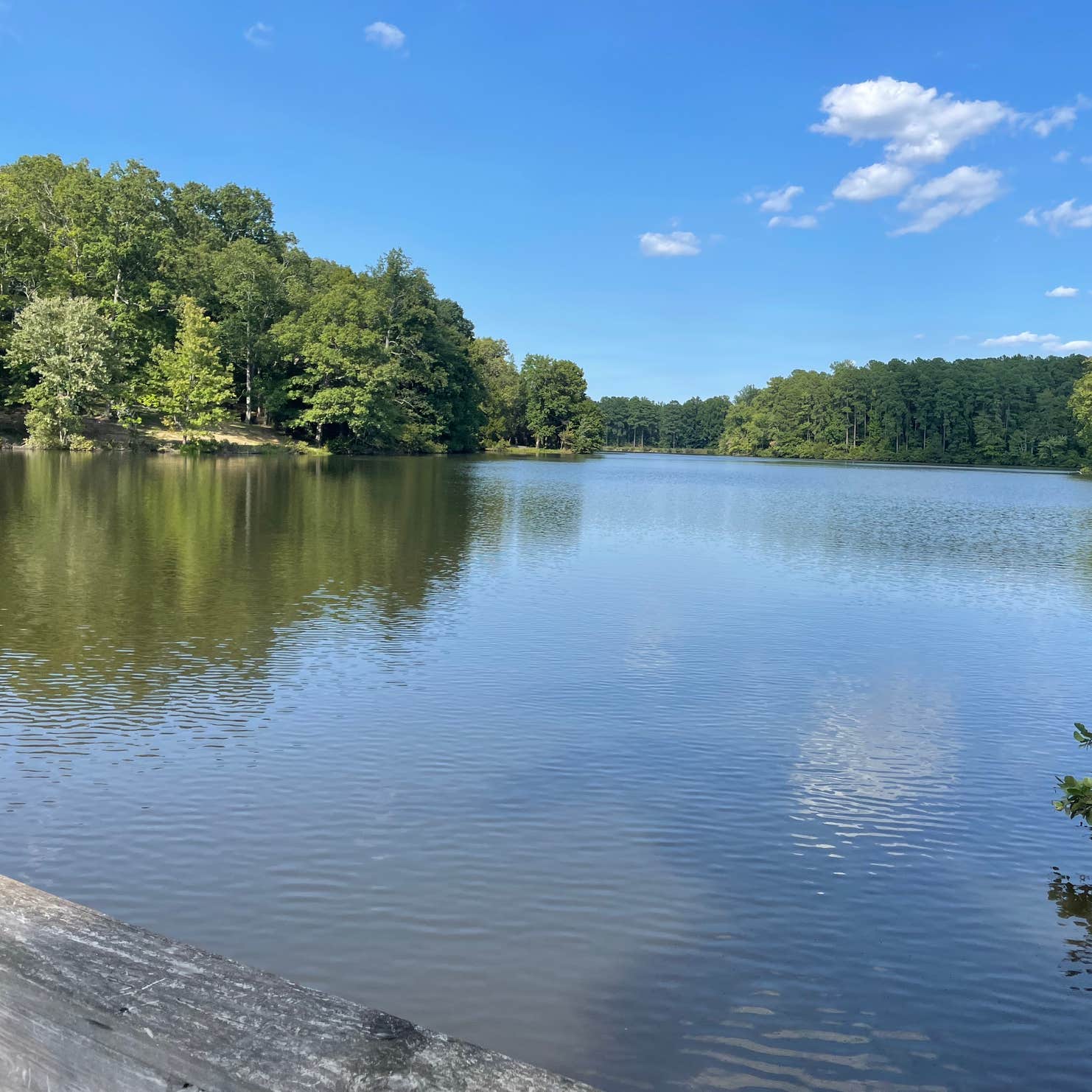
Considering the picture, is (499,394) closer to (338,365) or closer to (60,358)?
(338,365)

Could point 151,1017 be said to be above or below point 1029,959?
above

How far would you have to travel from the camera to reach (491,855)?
7.72m

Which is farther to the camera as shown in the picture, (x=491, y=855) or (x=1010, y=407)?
(x=1010, y=407)

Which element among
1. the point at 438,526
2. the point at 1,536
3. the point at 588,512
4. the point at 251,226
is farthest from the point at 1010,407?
the point at 1,536

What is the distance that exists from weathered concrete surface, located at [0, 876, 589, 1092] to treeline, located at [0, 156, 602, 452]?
6443 centimetres

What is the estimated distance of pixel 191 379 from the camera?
70.4m

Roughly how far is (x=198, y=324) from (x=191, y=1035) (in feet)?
248

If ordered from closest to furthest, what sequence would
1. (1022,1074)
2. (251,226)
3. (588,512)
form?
(1022,1074) < (588,512) < (251,226)

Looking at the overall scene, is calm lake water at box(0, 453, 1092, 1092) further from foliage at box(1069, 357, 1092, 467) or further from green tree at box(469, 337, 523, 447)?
green tree at box(469, 337, 523, 447)

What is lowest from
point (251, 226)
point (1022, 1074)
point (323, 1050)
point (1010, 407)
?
point (1022, 1074)

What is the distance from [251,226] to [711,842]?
114m

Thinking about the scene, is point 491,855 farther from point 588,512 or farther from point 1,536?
point 588,512

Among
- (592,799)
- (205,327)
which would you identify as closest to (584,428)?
(205,327)

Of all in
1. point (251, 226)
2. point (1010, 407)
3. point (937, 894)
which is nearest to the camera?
point (937, 894)
